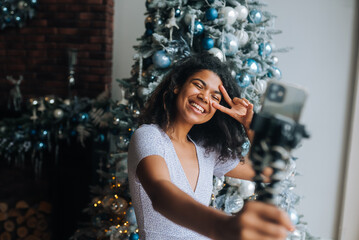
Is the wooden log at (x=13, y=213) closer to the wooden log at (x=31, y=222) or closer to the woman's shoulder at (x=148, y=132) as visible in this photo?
the wooden log at (x=31, y=222)

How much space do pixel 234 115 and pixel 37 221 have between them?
2443 mm

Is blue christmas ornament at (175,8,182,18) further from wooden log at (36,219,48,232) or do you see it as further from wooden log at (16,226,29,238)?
wooden log at (16,226,29,238)

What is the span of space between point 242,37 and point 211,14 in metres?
A: 0.27

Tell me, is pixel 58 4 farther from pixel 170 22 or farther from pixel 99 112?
pixel 170 22

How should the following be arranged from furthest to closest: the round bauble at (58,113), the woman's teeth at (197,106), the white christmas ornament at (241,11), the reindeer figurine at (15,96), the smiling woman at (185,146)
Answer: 1. the reindeer figurine at (15,96)
2. the round bauble at (58,113)
3. the white christmas ornament at (241,11)
4. the woman's teeth at (197,106)
5. the smiling woman at (185,146)

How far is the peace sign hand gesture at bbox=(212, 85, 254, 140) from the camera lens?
1.25 metres

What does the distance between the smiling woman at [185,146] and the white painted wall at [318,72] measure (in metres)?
1.80

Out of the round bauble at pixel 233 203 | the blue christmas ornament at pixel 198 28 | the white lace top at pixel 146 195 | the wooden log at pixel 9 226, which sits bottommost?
the wooden log at pixel 9 226

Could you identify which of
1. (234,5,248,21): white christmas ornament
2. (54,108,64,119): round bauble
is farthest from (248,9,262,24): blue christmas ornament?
(54,108,64,119): round bauble

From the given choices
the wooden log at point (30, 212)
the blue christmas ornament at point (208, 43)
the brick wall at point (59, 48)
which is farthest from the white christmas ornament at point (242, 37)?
the wooden log at point (30, 212)

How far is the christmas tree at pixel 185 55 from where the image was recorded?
187cm

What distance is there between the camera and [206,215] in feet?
2.04

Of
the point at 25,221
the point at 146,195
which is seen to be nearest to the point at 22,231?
the point at 25,221

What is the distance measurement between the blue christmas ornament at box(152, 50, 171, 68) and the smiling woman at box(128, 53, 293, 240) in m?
0.52
